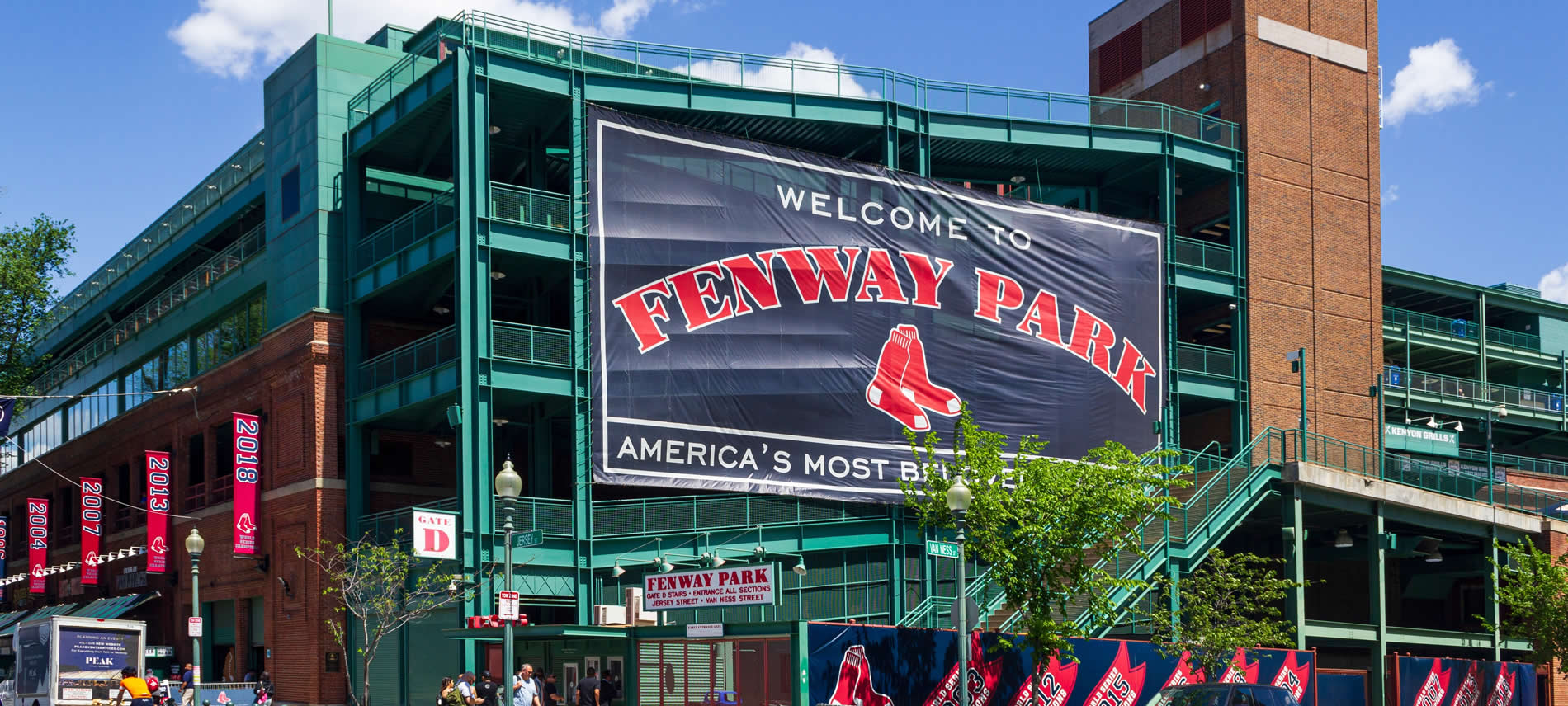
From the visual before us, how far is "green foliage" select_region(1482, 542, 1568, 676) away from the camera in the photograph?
41.1 m

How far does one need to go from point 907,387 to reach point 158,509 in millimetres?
24199

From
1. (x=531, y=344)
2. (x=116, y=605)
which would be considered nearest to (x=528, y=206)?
(x=531, y=344)

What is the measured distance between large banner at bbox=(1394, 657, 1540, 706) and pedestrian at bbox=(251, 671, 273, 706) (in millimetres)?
28635

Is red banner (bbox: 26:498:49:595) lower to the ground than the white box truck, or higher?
higher

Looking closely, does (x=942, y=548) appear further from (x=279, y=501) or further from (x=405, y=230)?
(x=279, y=501)

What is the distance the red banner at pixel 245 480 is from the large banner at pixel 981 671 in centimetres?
2202

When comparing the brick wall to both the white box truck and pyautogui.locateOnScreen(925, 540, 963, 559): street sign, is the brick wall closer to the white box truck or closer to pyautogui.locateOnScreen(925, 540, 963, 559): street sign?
the white box truck

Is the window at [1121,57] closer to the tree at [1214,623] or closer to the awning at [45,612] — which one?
the tree at [1214,623]

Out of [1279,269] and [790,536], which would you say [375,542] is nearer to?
[790,536]

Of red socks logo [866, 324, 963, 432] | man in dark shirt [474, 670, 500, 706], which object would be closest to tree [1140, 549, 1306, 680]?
red socks logo [866, 324, 963, 432]

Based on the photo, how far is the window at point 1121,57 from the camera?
192ft

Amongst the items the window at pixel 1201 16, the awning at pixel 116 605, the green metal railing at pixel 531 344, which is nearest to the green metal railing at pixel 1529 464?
the window at pixel 1201 16

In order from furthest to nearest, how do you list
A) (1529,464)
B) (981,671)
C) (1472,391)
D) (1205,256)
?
1. (1472,391)
2. (1529,464)
3. (1205,256)
4. (981,671)

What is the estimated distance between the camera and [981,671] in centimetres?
3091
